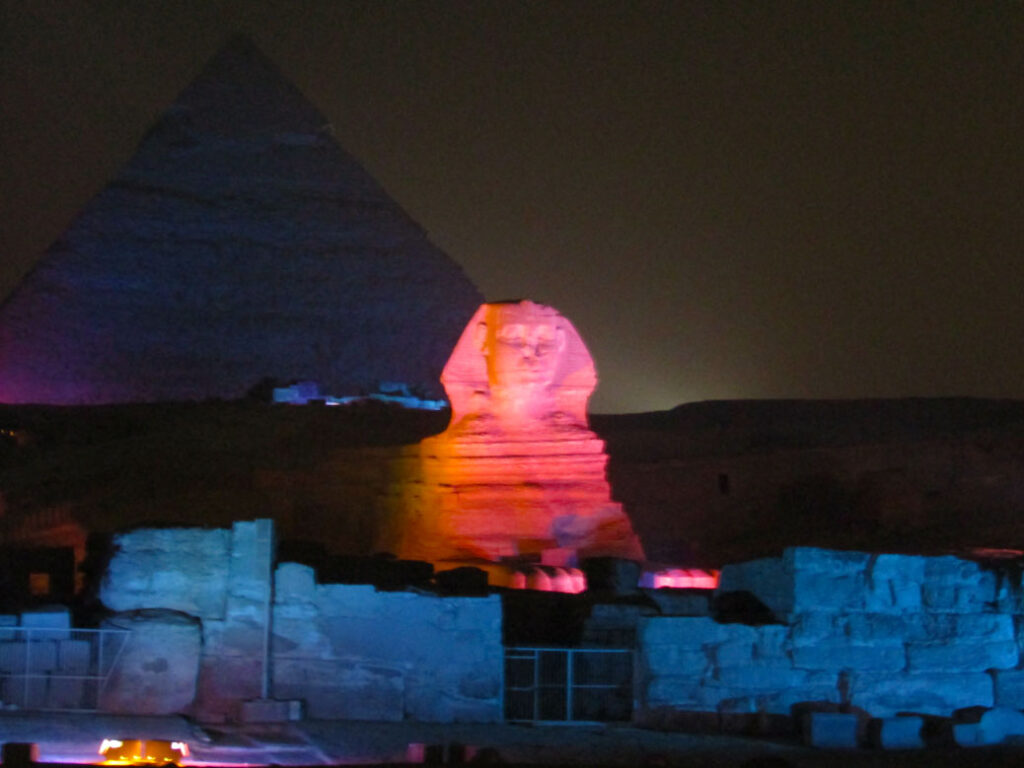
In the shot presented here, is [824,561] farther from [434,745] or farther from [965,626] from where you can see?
[434,745]

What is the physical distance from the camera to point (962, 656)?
1109 cm

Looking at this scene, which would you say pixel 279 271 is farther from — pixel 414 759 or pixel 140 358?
pixel 414 759

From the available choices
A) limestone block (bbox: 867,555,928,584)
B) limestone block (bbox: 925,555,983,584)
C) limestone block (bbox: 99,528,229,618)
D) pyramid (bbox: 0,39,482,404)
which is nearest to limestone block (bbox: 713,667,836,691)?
limestone block (bbox: 867,555,928,584)

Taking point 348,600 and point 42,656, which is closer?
point 42,656

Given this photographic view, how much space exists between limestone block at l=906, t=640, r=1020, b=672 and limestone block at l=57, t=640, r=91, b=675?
5.43 metres

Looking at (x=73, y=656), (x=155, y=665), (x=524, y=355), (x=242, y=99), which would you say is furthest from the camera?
(x=242, y=99)

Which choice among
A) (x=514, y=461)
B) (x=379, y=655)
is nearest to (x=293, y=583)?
(x=379, y=655)

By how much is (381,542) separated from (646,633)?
A: 5.83 metres

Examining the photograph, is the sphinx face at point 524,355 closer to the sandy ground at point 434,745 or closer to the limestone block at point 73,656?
the sandy ground at point 434,745

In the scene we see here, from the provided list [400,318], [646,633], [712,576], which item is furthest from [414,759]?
[400,318]

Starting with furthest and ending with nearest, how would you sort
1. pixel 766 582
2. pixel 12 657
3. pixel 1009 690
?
pixel 766 582 < pixel 1009 690 < pixel 12 657

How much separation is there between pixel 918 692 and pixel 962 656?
40 centimetres

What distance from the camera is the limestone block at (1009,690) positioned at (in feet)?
36.5

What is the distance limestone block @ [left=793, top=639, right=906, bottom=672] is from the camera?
10844 millimetres
